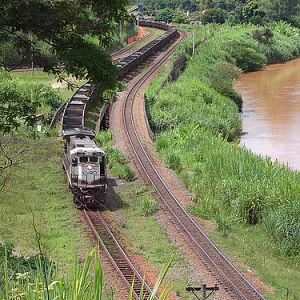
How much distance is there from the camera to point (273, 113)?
5303cm

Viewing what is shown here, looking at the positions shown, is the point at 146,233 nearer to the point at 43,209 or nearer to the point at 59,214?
the point at 59,214

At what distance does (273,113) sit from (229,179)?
29.4 metres

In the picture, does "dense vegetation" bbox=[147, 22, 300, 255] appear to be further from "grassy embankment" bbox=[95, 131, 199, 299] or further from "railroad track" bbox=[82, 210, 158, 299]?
"railroad track" bbox=[82, 210, 158, 299]

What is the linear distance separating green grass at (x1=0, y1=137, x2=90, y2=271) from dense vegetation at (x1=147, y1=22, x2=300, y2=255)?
4960 mm

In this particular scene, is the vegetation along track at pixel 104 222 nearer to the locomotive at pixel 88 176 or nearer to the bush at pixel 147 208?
the locomotive at pixel 88 176

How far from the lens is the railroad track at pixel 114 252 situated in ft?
52.7

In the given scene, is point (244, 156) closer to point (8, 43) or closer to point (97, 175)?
point (97, 175)

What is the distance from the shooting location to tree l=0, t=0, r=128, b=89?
10852mm

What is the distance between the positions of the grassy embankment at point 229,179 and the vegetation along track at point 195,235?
63 centimetres

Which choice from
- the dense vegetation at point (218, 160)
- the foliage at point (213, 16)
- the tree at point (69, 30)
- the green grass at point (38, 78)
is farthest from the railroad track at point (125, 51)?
the tree at point (69, 30)

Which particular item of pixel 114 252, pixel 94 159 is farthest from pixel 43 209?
pixel 114 252

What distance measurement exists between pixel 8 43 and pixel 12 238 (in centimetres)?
817

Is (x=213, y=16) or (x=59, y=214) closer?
(x=59, y=214)

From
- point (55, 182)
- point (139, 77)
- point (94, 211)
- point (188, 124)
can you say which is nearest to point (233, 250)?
point (94, 211)
